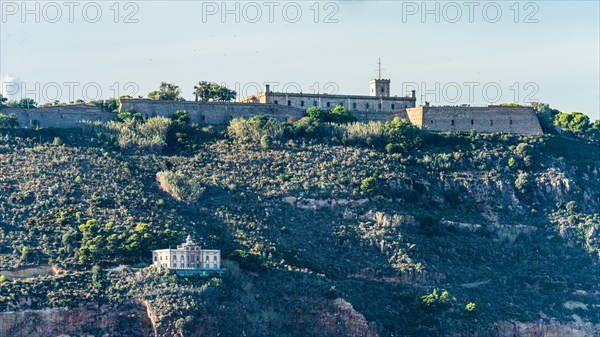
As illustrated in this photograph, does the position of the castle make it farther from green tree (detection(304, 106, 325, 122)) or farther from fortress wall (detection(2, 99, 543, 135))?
green tree (detection(304, 106, 325, 122))

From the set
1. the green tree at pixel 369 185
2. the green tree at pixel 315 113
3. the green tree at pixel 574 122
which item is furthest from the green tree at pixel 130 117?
the green tree at pixel 574 122

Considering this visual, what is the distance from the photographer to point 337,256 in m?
104

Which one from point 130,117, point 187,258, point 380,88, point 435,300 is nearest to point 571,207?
point 435,300

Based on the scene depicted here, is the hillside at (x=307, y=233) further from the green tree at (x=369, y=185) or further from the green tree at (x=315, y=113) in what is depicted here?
the green tree at (x=315, y=113)

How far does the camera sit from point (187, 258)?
315 ft

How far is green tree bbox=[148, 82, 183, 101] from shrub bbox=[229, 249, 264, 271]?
27.4 meters

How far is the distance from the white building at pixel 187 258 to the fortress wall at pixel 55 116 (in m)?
21.2

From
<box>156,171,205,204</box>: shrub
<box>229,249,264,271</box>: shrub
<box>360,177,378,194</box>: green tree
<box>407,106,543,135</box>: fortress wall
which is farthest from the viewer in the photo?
<box>407,106,543,135</box>: fortress wall

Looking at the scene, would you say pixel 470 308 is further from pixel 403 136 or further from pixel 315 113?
pixel 315 113

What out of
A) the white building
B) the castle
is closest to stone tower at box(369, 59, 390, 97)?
the castle

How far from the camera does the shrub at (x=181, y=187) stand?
10556 centimetres

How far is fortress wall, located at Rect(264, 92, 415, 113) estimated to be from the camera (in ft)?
405

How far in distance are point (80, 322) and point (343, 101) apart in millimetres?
40176

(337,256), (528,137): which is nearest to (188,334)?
(337,256)
